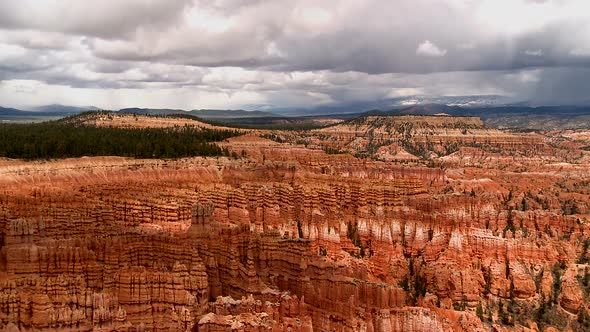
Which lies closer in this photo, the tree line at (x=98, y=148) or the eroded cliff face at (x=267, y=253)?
the eroded cliff face at (x=267, y=253)

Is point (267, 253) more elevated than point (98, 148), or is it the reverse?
point (98, 148)

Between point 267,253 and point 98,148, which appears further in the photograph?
point 98,148

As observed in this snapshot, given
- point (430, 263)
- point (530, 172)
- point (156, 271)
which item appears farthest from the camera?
point (530, 172)

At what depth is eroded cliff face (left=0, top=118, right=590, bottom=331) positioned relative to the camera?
99.5 feet

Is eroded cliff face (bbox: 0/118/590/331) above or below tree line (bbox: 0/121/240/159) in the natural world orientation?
below

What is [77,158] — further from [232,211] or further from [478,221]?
[478,221]

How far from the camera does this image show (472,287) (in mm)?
44750

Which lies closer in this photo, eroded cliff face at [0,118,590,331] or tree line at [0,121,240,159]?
eroded cliff face at [0,118,590,331]

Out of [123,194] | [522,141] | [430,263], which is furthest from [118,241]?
[522,141]

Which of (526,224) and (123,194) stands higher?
(123,194)

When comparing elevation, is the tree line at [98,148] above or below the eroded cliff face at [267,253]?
above

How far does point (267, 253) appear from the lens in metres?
37.6

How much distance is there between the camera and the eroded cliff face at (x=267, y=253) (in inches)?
1194

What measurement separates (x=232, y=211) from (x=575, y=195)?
52.8 metres
